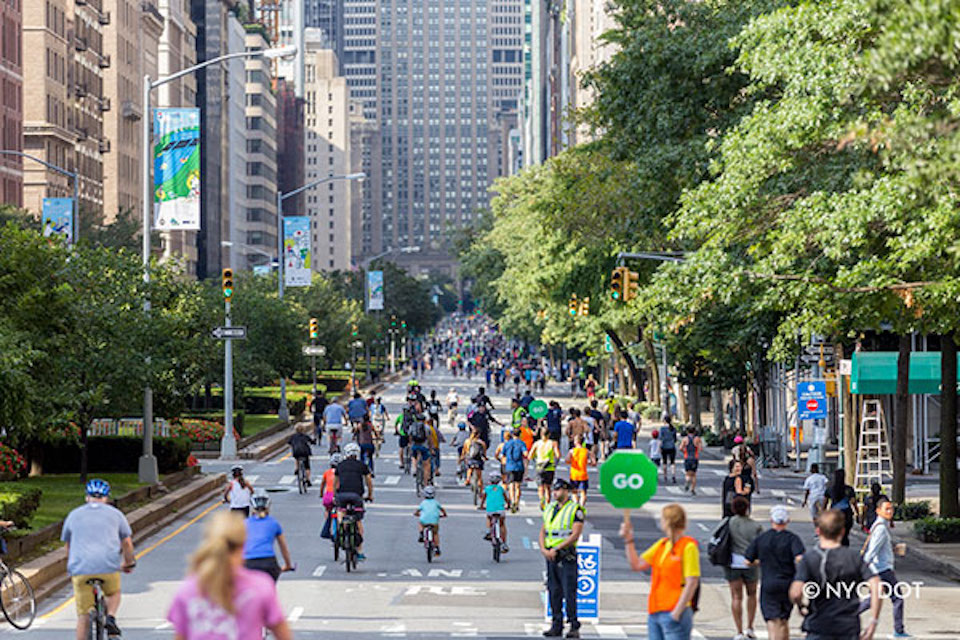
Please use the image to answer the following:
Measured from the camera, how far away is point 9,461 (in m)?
34.8

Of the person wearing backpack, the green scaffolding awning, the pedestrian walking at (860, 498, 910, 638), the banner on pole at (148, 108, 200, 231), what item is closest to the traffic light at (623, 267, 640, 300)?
the green scaffolding awning

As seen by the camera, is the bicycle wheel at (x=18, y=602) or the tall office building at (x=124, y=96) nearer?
the bicycle wheel at (x=18, y=602)

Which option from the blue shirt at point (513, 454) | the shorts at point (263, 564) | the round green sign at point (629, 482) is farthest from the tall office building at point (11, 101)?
the round green sign at point (629, 482)

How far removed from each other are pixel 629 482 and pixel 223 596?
5.84 m

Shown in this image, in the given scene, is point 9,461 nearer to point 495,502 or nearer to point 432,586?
point 495,502

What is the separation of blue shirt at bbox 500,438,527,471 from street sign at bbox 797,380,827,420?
10.0 metres

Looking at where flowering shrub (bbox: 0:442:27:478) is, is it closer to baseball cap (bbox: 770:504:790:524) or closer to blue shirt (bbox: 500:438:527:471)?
blue shirt (bbox: 500:438:527:471)

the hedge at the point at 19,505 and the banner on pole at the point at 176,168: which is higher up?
the banner on pole at the point at 176,168

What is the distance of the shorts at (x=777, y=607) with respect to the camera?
1617 centimetres

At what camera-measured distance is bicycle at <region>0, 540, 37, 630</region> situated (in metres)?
19.4

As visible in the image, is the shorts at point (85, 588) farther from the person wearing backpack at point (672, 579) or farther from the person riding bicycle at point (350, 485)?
the person riding bicycle at point (350, 485)

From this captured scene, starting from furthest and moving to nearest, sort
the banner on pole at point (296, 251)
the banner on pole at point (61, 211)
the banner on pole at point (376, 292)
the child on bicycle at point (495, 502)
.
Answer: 1. the banner on pole at point (376, 292)
2. the banner on pole at point (296, 251)
3. the banner on pole at point (61, 211)
4. the child on bicycle at point (495, 502)

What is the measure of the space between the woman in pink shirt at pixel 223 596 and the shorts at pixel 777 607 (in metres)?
8.73

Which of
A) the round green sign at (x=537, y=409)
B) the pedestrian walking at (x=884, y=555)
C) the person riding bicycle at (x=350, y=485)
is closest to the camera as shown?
the pedestrian walking at (x=884, y=555)
